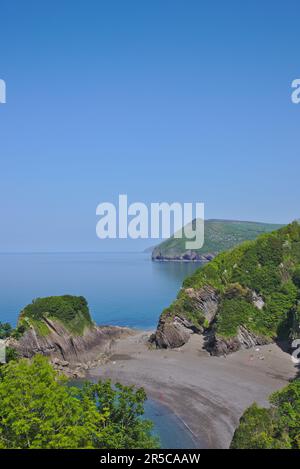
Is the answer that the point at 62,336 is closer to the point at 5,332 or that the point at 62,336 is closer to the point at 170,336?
the point at 5,332

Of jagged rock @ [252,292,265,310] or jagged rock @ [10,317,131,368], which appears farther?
jagged rock @ [252,292,265,310]

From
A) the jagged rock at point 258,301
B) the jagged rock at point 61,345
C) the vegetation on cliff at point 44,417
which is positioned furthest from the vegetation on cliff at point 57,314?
the vegetation on cliff at point 44,417

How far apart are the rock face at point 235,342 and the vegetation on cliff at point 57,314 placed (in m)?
25.8

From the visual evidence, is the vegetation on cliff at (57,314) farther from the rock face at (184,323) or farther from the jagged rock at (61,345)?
the rock face at (184,323)

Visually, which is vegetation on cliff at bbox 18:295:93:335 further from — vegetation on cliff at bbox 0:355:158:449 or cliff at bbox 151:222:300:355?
vegetation on cliff at bbox 0:355:158:449

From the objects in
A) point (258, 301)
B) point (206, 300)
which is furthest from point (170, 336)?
point (258, 301)

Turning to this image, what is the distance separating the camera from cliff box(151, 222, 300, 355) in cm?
8212

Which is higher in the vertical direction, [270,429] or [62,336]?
[270,429]

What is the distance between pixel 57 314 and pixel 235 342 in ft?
112

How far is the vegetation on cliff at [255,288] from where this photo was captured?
83.6 metres

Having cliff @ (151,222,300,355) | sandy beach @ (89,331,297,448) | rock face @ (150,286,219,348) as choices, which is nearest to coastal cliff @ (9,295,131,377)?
sandy beach @ (89,331,297,448)

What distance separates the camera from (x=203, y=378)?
66.8 m
